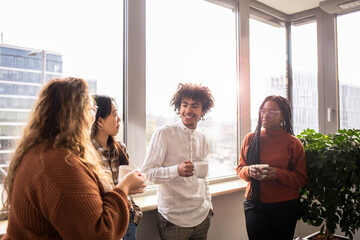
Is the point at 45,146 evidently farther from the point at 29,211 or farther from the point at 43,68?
the point at 43,68

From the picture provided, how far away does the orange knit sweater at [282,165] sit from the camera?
6.45 feet

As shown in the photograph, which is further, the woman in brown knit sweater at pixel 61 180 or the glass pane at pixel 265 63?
the glass pane at pixel 265 63

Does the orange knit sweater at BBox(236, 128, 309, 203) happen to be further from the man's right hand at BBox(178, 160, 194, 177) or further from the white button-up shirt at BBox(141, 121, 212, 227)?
the man's right hand at BBox(178, 160, 194, 177)

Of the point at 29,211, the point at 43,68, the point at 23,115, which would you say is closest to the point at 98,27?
the point at 43,68

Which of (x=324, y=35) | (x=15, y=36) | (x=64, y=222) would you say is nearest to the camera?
(x=64, y=222)

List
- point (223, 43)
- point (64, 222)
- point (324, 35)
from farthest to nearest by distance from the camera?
point (324, 35) → point (223, 43) → point (64, 222)

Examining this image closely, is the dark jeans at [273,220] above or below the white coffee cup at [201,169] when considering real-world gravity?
below

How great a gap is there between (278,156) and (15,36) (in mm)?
1902

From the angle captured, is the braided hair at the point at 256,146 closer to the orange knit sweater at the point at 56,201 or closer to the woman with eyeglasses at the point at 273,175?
the woman with eyeglasses at the point at 273,175

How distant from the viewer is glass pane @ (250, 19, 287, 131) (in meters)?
3.34

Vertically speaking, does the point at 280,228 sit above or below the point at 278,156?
below

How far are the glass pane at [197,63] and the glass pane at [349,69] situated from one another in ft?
4.40

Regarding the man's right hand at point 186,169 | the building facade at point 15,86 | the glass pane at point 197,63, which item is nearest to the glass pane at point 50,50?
the building facade at point 15,86

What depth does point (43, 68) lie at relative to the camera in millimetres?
1863
